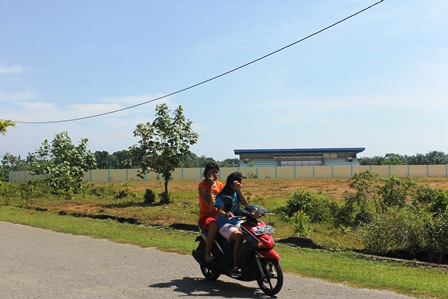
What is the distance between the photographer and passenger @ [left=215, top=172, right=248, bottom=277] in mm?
7102

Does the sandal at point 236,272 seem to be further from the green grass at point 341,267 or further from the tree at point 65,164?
the tree at point 65,164

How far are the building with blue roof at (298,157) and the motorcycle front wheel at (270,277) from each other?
3704 inches

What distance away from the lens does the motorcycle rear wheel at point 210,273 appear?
303 inches

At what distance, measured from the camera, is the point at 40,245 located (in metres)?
11.7

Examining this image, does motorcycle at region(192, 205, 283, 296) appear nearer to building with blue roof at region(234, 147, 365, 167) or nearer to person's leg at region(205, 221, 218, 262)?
person's leg at region(205, 221, 218, 262)

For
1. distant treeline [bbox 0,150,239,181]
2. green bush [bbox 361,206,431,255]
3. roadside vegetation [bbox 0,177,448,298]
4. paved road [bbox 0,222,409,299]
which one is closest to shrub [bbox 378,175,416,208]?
roadside vegetation [bbox 0,177,448,298]

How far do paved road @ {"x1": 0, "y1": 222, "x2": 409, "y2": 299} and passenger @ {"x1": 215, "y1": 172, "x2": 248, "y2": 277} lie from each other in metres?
0.67

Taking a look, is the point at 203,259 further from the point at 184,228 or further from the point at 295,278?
the point at 184,228

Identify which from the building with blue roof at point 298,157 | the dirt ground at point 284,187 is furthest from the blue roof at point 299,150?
the dirt ground at point 284,187

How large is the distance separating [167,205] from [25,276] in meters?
17.0

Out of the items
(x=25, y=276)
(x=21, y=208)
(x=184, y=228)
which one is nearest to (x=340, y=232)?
(x=184, y=228)

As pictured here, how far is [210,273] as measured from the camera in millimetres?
7797

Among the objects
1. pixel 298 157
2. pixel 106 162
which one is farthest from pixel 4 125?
pixel 106 162

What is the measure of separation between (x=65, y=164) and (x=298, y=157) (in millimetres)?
72770
